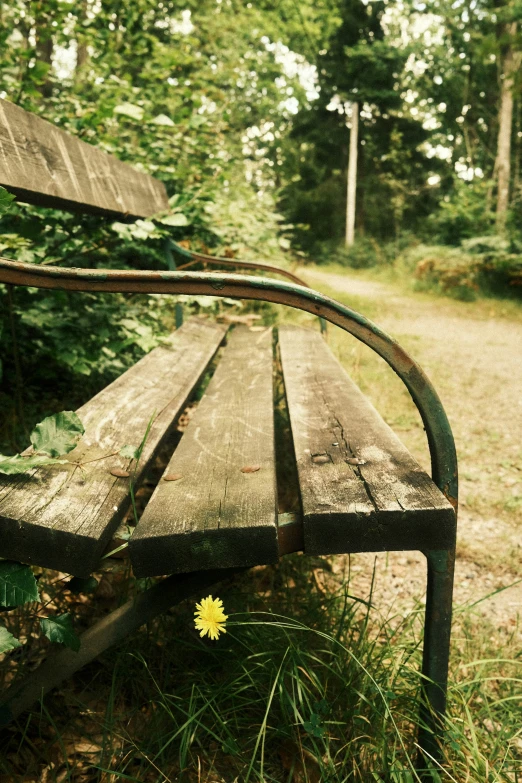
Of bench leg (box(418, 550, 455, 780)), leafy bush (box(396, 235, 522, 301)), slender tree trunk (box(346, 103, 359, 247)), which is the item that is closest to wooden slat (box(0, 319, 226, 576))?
bench leg (box(418, 550, 455, 780))

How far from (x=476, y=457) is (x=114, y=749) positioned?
7.42 ft

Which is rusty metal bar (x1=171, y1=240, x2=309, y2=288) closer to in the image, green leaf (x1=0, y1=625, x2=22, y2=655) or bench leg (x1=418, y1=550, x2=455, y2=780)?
bench leg (x1=418, y1=550, x2=455, y2=780)

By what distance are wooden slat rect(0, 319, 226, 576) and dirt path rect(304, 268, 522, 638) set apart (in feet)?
2.52

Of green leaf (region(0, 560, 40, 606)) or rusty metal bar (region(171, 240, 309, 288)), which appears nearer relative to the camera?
green leaf (region(0, 560, 40, 606))

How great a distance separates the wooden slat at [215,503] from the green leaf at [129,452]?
76 mm

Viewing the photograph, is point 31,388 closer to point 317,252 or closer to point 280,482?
point 280,482

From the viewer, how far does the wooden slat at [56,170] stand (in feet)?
4.54

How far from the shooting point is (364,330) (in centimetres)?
99

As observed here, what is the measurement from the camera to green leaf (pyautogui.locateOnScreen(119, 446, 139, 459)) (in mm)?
1052

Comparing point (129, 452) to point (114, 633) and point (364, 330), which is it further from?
point (364, 330)

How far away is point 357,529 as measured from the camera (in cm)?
84

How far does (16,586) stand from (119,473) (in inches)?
10.1

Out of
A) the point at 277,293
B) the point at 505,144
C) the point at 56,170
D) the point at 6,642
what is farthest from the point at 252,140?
the point at 6,642

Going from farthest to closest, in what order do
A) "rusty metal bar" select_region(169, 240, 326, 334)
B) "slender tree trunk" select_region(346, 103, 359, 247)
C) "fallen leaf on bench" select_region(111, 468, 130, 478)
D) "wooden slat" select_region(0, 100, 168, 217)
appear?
"slender tree trunk" select_region(346, 103, 359, 247), "rusty metal bar" select_region(169, 240, 326, 334), "wooden slat" select_region(0, 100, 168, 217), "fallen leaf on bench" select_region(111, 468, 130, 478)
